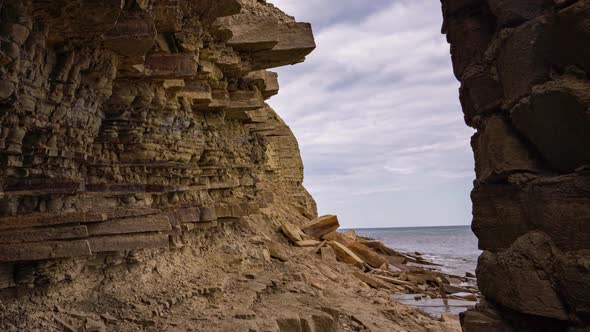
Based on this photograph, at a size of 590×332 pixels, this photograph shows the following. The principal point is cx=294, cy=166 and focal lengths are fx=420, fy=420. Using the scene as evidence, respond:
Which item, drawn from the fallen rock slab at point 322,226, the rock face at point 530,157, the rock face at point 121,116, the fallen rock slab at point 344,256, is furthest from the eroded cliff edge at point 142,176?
the fallen rock slab at point 322,226

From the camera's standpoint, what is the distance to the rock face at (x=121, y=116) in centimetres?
350

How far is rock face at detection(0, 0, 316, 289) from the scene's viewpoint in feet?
11.5

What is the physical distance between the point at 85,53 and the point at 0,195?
1.50 metres

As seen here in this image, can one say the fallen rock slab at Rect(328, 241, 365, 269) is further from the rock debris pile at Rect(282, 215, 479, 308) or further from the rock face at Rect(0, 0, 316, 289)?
the rock face at Rect(0, 0, 316, 289)

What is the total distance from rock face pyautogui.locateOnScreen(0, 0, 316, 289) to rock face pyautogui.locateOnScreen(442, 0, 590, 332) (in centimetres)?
297

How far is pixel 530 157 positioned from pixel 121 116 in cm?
454

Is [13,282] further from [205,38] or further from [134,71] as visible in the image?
[205,38]

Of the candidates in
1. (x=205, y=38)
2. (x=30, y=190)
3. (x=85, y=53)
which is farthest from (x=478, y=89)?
(x=205, y=38)

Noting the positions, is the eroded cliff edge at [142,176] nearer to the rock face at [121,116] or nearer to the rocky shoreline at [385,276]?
the rock face at [121,116]

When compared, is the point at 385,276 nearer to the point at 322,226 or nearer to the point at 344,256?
the point at 344,256

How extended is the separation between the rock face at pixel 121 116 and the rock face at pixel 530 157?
2.97 meters

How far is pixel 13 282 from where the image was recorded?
366 cm

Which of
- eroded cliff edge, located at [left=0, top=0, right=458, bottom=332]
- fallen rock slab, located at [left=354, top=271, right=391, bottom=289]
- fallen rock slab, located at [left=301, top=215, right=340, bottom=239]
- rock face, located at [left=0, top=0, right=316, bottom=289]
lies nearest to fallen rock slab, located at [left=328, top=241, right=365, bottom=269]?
fallen rock slab, located at [left=301, top=215, right=340, bottom=239]

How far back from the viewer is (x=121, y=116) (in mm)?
5293
